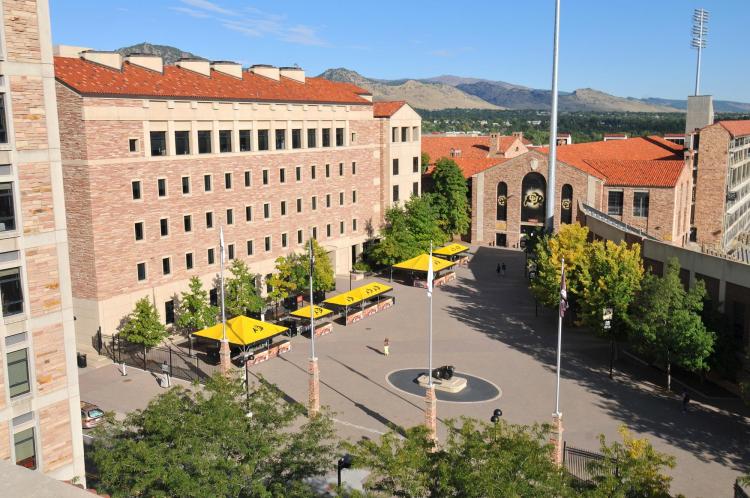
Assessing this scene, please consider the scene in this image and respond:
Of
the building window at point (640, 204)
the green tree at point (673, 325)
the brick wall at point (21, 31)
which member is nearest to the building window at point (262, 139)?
the green tree at point (673, 325)

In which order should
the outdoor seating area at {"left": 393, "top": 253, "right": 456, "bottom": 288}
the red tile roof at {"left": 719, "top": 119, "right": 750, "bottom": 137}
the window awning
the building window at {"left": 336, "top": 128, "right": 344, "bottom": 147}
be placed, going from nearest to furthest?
the window awning → the outdoor seating area at {"left": 393, "top": 253, "right": 456, "bottom": 288} → the building window at {"left": 336, "top": 128, "right": 344, "bottom": 147} → the red tile roof at {"left": 719, "top": 119, "right": 750, "bottom": 137}

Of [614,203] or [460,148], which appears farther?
[460,148]

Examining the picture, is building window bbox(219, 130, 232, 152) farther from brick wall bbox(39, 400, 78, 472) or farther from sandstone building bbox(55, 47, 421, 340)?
brick wall bbox(39, 400, 78, 472)

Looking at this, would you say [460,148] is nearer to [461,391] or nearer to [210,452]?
[461,391]

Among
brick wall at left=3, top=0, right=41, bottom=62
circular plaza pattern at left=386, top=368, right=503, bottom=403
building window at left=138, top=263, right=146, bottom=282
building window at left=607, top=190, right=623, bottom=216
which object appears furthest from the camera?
building window at left=607, top=190, right=623, bottom=216

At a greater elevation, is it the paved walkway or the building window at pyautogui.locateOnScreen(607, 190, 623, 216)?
the building window at pyautogui.locateOnScreen(607, 190, 623, 216)

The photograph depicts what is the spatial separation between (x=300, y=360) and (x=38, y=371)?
21729 millimetres

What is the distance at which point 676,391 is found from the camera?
38.2 metres

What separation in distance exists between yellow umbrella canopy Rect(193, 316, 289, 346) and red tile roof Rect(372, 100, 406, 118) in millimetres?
32883

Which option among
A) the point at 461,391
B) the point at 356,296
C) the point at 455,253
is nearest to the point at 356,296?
the point at 356,296

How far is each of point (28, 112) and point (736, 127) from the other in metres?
81.8

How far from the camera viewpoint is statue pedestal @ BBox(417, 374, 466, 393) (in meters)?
37.5

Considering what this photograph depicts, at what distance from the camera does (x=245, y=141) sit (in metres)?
52.2

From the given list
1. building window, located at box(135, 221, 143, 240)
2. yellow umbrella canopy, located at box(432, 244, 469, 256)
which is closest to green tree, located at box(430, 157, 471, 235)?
yellow umbrella canopy, located at box(432, 244, 469, 256)
